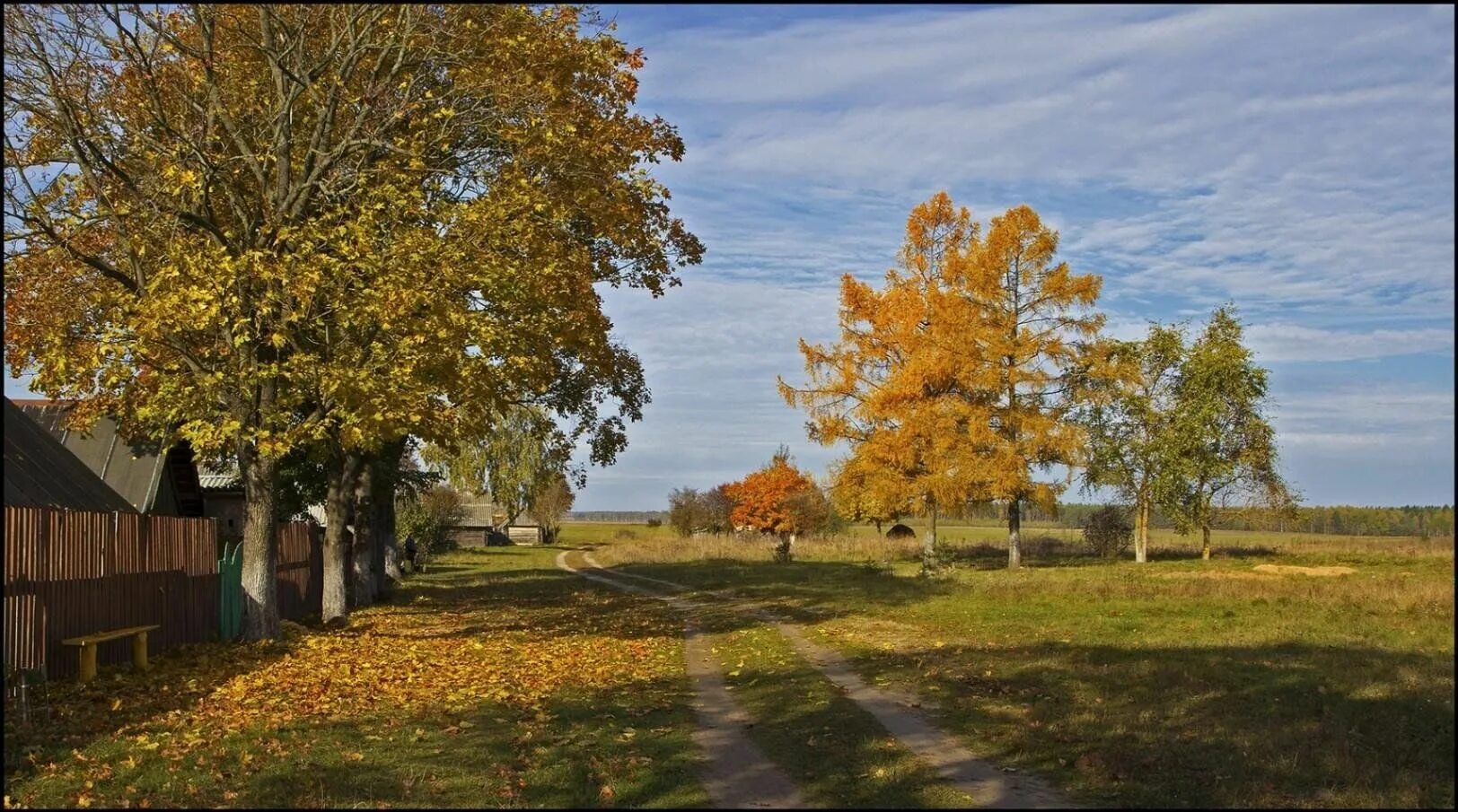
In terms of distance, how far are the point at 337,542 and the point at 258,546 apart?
5.15 meters

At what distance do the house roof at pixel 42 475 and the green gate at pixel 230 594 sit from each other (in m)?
2.80

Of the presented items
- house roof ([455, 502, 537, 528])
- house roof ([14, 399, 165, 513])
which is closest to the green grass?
house roof ([14, 399, 165, 513])

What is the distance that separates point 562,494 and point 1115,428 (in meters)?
58.3

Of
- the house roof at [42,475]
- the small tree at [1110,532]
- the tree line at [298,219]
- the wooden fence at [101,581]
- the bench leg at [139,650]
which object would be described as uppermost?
the tree line at [298,219]

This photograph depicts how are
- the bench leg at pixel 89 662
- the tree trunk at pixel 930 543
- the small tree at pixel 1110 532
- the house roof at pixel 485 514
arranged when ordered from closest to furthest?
the bench leg at pixel 89 662, the tree trunk at pixel 930 543, the small tree at pixel 1110 532, the house roof at pixel 485 514

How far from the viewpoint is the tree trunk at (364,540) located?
26594 millimetres

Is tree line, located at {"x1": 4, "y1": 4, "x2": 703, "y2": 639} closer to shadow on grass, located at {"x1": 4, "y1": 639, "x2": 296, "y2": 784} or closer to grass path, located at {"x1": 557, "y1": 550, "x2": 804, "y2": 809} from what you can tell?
shadow on grass, located at {"x1": 4, "y1": 639, "x2": 296, "y2": 784}

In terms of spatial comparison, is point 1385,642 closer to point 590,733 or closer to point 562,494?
point 590,733

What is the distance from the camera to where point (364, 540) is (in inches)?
1112

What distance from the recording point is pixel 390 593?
32812 millimetres

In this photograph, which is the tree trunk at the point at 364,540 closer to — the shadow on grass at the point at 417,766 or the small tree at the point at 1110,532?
the shadow on grass at the point at 417,766

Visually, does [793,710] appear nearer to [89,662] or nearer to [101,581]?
[89,662]

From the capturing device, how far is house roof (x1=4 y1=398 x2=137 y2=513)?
1822 cm

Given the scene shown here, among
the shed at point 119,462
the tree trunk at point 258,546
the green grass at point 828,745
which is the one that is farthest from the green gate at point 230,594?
the shed at point 119,462
